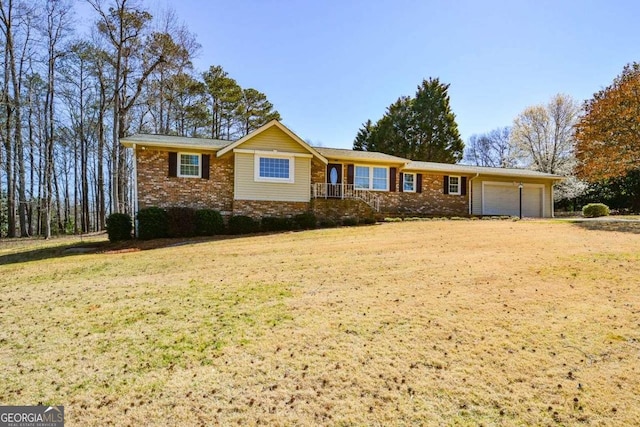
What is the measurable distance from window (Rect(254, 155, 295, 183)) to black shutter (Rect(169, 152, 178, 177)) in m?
3.60

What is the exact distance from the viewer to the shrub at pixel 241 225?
592 inches

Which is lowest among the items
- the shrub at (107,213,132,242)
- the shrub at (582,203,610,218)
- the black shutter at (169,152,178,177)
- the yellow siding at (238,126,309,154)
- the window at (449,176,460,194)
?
the shrub at (107,213,132,242)

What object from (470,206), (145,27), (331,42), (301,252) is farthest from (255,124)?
(301,252)

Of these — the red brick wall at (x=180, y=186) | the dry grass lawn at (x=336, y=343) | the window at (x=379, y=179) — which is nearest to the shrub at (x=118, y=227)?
the red brick wall at (x=180, y=186)

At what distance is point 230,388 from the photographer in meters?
3.27

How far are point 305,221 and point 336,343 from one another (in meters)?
12.0

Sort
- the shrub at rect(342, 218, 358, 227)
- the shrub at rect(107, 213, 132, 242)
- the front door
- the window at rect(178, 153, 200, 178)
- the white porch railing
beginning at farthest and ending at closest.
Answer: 1. the front door
2. the white porch railing
3. the shrub at rect(342, 218, 358, 227)
4. the window at rect(178, 153, 200, 178)
5. the shrub at rect(107, 213, 132, 242)

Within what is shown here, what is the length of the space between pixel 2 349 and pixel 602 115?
70.7 ft

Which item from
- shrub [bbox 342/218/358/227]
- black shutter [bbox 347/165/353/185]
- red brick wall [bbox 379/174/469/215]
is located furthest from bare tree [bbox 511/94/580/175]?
shrub [bbox 342/218/358/227]

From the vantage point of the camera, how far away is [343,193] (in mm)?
18359

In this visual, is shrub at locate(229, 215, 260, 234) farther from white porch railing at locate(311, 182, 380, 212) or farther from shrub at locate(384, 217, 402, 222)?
shrub at locate(384, 217, 402, 222)

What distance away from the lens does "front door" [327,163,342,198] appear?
1828cm

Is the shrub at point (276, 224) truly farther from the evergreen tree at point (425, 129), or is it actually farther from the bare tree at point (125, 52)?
the evergreen tree at point (425, 129)

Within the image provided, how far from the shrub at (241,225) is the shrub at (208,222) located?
0.51 m
